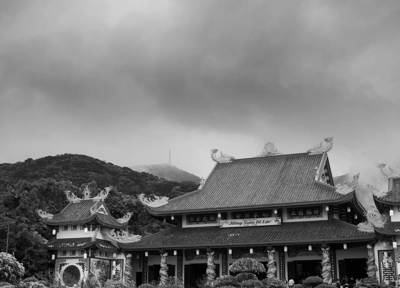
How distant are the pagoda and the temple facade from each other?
6 cm

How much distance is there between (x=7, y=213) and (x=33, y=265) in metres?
5.23

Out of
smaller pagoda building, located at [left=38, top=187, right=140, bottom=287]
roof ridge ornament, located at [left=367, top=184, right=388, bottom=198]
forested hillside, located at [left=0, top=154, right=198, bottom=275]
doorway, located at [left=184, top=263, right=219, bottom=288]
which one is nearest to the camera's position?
roof ridge ornament, located at [left=367, top=184, right=388, bottom=198]

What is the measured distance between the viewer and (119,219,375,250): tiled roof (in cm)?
2838

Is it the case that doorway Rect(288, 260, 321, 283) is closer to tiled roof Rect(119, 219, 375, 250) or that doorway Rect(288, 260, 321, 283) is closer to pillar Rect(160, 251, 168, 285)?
tiled roof Rect(119, 219, 375, 250)

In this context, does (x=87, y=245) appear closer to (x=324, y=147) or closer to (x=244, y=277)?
(x=244, y=277)

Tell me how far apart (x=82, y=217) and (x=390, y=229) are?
65.6 ft

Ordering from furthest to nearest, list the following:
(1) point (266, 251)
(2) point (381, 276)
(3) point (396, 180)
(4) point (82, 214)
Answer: (4) point (82, 214), (1) point (266, 251), (3) point (396, 180), (2) point (381, 276)

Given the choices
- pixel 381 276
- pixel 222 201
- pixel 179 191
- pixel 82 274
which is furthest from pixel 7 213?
pixel 179 191

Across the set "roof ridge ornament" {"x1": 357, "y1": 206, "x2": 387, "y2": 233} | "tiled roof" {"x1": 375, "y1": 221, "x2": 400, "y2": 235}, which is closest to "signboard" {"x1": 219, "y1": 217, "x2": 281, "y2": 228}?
"roof ridge ornament" {"x1": 357, "y1": 206, "x2": 387, "y2": 233}

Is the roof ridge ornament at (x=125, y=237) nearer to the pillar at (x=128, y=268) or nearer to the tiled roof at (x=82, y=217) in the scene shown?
the pillar at (x=128, y=268)

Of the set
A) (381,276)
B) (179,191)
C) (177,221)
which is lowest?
(381,276)

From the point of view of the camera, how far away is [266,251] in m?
30.7

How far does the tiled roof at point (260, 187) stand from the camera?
104ft

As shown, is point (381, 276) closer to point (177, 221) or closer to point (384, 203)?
point (384, 203)
